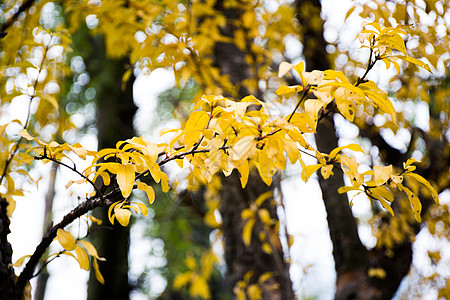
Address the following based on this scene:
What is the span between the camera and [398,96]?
217 centimetres

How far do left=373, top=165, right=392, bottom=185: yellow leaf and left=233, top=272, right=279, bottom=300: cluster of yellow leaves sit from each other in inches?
45.9

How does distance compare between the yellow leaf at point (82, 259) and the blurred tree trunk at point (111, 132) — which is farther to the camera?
the blurred tree trunk at point (111, 132)

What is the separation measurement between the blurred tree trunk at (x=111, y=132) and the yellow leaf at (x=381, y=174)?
7.16 feet

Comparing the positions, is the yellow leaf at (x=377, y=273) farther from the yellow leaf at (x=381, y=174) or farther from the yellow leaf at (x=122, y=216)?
the yellow leaf at (x=122, y=216)

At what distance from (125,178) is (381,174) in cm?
50

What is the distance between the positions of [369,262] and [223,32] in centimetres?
157

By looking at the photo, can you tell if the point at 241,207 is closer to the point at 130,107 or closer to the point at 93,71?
the point at 130,107

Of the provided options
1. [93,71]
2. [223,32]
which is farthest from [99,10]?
[93,71]

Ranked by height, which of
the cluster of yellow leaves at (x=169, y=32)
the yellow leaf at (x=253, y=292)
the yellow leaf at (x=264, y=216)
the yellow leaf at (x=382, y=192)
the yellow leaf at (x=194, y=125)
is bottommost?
the yellow leaf at (x=253, y=292)

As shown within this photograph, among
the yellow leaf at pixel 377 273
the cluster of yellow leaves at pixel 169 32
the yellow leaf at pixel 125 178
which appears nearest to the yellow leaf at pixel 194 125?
the yellow leaf at pixel 125 178

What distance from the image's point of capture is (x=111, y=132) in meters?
3.42

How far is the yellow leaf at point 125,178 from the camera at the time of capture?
0.66 m

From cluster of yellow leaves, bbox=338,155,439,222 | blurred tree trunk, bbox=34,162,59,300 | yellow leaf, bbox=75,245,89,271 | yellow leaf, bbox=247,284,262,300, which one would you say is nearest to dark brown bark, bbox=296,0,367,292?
yellow leaf, bbox=247,284,262,300

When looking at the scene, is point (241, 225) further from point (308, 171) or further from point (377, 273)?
point (308, 171)
